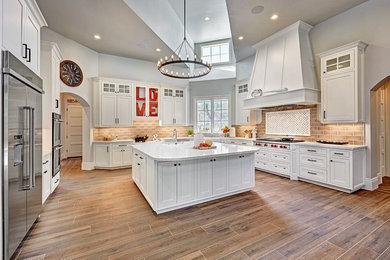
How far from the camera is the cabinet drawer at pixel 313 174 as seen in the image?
150 inches

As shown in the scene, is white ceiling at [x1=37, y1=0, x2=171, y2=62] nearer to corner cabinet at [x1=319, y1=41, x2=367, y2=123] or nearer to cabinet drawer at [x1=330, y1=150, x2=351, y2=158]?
corner cabinet at [x1=319, y1=41, x2=367, y2=123]

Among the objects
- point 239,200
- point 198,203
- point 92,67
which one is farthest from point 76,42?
point 239,200

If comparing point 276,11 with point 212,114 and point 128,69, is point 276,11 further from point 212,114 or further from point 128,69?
point 128,69

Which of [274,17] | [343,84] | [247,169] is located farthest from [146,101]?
[343,84]

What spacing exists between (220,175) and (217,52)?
5.49 metres

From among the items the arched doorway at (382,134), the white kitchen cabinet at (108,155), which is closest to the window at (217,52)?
the arched doorway at (382,134)

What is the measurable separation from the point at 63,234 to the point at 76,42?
4.99 meters

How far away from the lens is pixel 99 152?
215 inches

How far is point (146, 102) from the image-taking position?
20.4ft

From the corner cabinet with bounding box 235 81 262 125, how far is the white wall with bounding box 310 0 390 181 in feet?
8.49

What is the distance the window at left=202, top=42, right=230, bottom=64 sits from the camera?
6926 millimetres

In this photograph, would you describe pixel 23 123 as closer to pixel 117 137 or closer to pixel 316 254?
pixel 316 254

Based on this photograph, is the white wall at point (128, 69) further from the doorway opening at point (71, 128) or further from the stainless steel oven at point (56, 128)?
the doorway opening at point (71, 128)

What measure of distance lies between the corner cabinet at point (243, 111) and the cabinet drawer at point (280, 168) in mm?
1667
